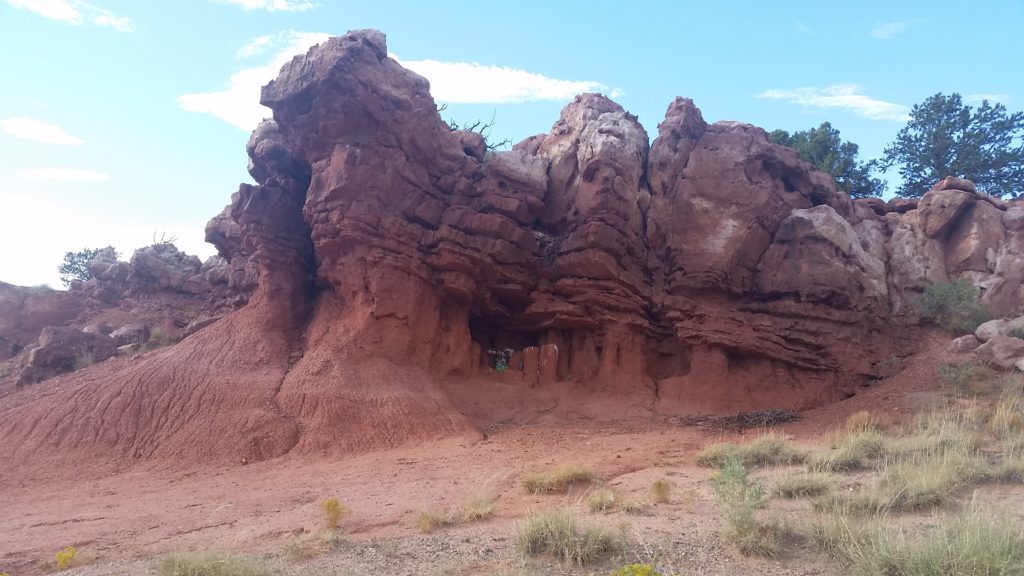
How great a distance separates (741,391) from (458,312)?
6973 millimetres

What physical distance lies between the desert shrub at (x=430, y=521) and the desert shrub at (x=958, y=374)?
11.4m

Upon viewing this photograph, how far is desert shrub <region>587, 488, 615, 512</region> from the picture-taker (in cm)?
811

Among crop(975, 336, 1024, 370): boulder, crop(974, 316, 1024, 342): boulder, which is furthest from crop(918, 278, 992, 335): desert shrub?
crop(975, 336, 1024, 370): boulder

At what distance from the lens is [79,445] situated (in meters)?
12.1

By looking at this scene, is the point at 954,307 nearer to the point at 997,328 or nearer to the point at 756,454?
the point at 997,328

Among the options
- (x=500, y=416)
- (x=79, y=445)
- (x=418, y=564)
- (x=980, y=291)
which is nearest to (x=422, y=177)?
(x=500, y=416)

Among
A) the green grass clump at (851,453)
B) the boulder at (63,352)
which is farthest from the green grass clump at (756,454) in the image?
the boulder at (63,352)

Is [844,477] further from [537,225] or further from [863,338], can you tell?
[537,225]

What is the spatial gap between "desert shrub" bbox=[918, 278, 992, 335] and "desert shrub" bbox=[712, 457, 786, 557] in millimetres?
12392

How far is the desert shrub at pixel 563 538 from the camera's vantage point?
6387mm

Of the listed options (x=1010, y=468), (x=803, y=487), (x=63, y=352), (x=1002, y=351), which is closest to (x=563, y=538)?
(x=803, y=487)

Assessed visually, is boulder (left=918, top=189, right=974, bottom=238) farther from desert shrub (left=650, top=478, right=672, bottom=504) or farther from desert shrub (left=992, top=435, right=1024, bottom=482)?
desert shrub (left=650, top=478, right=672, bottom=504)

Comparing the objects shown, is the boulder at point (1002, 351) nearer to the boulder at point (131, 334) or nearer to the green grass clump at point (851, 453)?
the green grass clump at point (851, 453)

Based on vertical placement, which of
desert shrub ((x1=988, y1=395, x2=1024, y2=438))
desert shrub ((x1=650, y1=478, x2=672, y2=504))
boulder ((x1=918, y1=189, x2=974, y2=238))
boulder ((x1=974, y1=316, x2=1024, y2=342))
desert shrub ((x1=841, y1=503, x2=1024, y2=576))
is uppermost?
boulder ((x1=918, y1=189, x2=974, y2=238))
